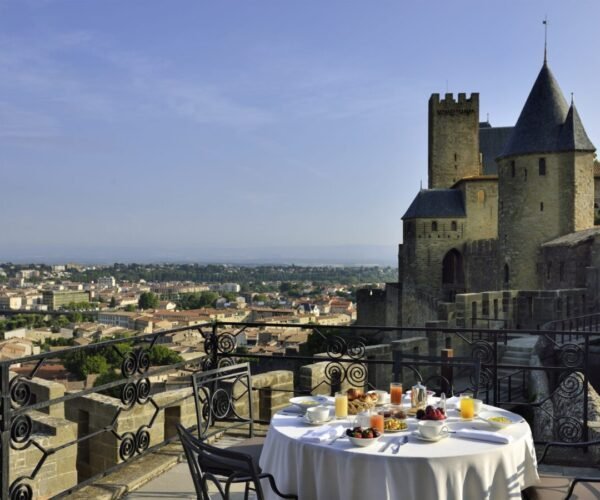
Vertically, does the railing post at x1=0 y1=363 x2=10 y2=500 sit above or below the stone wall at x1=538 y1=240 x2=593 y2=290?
below

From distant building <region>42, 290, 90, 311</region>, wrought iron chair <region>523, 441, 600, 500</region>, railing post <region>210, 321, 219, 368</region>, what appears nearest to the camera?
wrought iron chair <region>523, 441, 600, 500</region>

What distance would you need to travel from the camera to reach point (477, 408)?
3.84 m

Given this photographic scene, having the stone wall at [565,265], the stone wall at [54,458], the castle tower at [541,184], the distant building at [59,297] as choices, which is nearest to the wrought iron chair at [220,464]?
the stone wall at [54,458]

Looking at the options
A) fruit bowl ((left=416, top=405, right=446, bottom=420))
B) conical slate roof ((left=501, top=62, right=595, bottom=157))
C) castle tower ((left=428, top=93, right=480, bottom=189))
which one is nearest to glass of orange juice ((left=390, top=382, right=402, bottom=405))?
fruit bowl ((left=416, top=405, right=446, bottom=420))

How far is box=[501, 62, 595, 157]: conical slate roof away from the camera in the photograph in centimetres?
2538

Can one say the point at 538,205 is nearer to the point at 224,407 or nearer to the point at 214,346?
the point at 224,407

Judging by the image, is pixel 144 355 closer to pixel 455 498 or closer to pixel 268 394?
pixel 268 394

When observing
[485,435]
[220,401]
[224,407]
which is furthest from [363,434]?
[224,407]

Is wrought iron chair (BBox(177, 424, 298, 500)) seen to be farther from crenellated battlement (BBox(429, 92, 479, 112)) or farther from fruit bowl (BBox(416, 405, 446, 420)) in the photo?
crenellated battlement (BBox(429, 92, 479, 112))

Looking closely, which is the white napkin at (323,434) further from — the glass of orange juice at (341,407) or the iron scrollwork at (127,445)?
the iron scrollwork at (127,445)

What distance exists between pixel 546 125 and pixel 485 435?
2542 cm

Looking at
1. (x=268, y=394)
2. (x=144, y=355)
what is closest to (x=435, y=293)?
(x=268, y=394)

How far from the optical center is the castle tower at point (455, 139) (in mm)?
40125

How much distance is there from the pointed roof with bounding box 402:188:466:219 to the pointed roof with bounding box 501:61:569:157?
26.4ft
